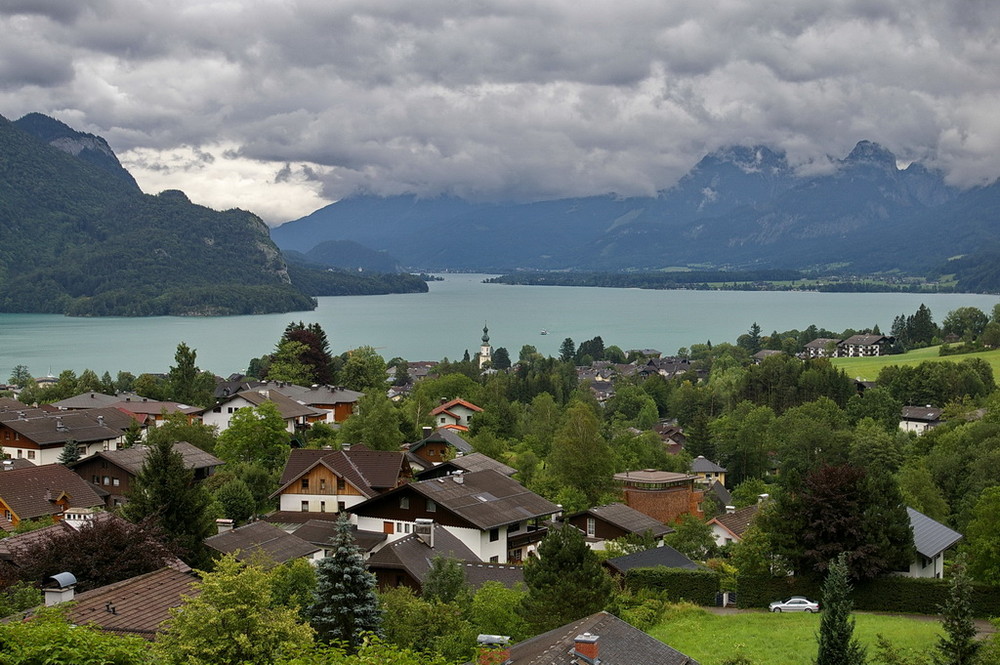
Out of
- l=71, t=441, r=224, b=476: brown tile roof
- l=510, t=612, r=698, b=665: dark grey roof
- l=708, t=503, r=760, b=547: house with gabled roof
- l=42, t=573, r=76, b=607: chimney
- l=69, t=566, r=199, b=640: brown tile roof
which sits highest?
l=42, t=573, r=76, b=607: chimney

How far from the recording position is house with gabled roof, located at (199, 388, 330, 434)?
53.9 m

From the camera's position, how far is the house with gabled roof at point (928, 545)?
24.5m

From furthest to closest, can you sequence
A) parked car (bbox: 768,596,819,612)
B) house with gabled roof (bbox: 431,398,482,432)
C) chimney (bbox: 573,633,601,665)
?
house with gabled roof (bbox: 431,398,482,432)
parked car (bbox: 768,596,819,612)
chimney (bbox: 573,633,601,665)

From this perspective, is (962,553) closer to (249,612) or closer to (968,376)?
(249,612)

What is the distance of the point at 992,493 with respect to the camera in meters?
25.1

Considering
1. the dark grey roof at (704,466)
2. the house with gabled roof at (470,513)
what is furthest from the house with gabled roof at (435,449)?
the dark grey roof at (704,466)

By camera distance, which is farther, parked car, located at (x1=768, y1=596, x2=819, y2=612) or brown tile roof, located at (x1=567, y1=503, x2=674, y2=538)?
brown tile roof, located at (x1=567, y1=503, x2=674, y2=538)

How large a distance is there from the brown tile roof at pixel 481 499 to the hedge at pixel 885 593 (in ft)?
24.8

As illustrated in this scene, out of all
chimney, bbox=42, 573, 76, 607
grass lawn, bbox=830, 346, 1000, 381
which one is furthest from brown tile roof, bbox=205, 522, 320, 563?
grass lawn, bbox=830, 346, 1000, 381

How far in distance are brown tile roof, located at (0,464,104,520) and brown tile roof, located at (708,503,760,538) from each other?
21783 millimetres

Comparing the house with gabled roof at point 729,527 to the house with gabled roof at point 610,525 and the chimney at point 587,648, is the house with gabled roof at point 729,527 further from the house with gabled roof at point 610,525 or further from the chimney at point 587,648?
the chimney at point 587,648

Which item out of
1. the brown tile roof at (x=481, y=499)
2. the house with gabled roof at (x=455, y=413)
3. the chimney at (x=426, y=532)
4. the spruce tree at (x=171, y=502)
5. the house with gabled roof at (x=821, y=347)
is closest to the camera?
the spruce tree at (x=171, y=502)

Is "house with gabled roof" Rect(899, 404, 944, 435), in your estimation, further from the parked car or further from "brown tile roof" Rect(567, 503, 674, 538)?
the parked car

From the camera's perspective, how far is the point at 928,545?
2519 cm
